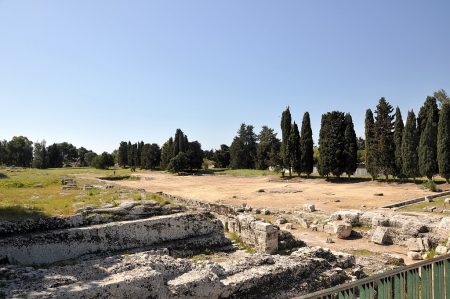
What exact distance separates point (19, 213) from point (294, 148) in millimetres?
43111

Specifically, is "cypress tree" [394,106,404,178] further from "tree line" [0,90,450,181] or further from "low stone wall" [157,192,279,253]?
"low stone wall" [157,192,279,253]

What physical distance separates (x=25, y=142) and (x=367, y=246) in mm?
102122

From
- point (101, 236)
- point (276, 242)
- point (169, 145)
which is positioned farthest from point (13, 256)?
point (169, 145)

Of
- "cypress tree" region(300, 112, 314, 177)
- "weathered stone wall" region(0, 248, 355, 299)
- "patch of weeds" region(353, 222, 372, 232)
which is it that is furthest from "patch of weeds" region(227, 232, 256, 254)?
"cypress tree" region(300, 112, 314, 177)

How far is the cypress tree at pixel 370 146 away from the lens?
143 feet

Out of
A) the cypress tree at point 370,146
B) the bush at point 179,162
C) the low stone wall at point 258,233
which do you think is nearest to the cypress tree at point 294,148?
the cypress tree at point 370,146

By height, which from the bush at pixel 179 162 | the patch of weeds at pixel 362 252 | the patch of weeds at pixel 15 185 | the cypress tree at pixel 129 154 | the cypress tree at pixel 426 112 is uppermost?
the cypress tree at pixel 426 112

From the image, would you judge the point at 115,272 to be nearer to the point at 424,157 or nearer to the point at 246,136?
the point at 424,157

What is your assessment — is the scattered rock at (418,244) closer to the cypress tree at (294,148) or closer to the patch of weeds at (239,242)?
the patch of weeds at (239,242)

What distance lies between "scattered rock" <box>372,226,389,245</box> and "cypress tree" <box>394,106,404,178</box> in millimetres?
29247

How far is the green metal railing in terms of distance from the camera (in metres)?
3.66

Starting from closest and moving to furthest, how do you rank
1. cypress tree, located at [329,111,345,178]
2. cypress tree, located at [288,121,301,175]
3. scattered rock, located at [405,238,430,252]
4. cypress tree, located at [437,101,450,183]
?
1. scattered rock, located at [405,238,430,252]
2. cypress tree, located at [437,101,450,183]
3. cypress tree, located at [329,111,345,178]
4. cypress tree, located at [288,121,301,175]

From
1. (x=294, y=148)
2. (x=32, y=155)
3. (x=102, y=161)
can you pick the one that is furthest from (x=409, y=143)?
(x=32, y=155)

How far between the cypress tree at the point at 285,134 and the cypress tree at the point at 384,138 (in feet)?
42.7
